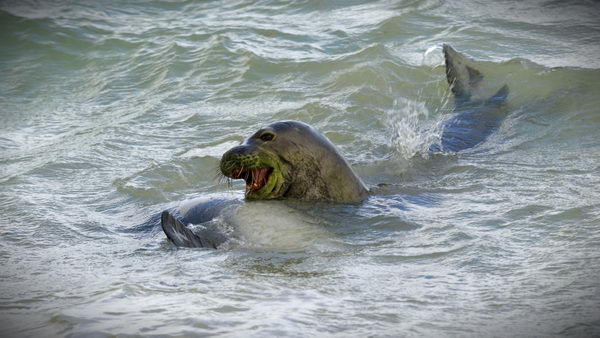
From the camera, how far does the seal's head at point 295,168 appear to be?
5.71 m

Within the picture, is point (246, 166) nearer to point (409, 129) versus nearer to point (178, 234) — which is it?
point (178, 234)

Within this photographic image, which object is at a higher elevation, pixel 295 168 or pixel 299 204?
pixel 295 168

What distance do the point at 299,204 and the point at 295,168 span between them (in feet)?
0.83

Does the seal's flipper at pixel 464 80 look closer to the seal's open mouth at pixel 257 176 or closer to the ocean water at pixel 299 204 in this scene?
the ocean water at pixel 299 204

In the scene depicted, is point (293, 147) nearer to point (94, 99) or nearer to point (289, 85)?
point (289, 85)

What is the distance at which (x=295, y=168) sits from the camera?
580 cm

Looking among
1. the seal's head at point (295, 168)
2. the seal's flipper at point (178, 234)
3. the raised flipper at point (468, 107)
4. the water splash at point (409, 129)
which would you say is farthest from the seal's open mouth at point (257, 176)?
the raised flipper at point (468, 107)

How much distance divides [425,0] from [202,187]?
772 centimetres

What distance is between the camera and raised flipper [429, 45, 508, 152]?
25.3 feet

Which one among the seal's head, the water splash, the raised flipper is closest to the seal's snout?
the seal's head

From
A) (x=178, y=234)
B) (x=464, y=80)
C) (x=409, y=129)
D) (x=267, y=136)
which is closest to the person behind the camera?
(x=178, y=234)

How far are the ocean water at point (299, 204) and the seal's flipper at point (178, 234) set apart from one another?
3.0 inches

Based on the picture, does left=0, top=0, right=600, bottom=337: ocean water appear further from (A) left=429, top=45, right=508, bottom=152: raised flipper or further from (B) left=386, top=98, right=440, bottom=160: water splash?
(A) left=429, top=45, right=508, bottom=152: raised flipper

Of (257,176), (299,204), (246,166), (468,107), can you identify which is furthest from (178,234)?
(468,107)
